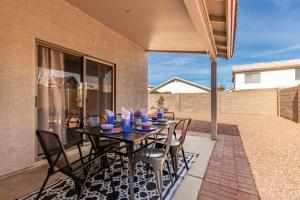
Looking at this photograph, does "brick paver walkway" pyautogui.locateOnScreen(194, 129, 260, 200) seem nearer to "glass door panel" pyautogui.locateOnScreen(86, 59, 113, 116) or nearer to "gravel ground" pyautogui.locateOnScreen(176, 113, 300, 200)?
"gravel ground" pyautogui.locateOnScreen(176, 113, 300, 200)

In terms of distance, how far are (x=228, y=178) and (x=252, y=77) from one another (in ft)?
48.4

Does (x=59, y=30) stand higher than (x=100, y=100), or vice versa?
(x=59, y=30)

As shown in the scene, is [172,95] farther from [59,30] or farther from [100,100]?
[59,30]

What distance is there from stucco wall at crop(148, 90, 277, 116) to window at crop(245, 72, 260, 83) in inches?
174

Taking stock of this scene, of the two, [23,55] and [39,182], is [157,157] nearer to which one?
[39,182]

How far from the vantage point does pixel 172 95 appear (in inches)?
517

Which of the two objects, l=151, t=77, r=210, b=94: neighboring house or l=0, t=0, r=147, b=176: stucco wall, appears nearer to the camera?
l=0, t=0, r=147, b=176: stucco wall

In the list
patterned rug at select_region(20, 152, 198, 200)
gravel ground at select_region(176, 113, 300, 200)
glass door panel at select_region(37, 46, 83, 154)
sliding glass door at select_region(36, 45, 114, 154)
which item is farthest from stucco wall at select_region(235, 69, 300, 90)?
glass door panel at select_region(37, 46, 83, 154)

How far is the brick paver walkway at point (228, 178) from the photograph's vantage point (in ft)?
6.64

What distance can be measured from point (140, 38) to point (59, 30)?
254cm

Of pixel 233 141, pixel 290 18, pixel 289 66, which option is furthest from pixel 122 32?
pixel 289 66

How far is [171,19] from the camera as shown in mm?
3686

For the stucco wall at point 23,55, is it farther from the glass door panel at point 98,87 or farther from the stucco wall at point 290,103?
the stucco wall at point 290,103

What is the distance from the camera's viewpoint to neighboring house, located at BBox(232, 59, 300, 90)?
13250mm
